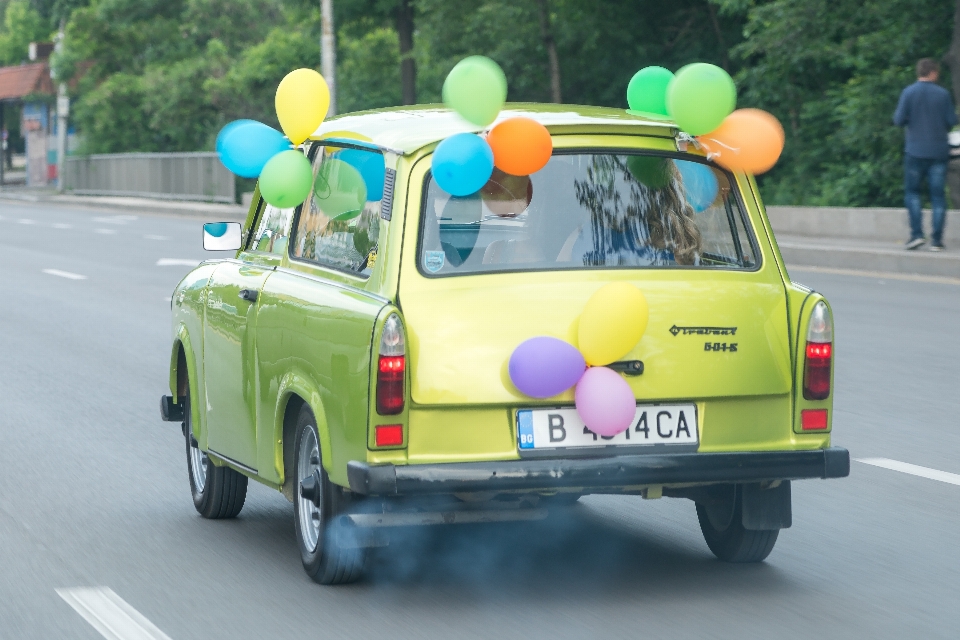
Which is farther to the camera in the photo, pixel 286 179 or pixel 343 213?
pixel 286 179

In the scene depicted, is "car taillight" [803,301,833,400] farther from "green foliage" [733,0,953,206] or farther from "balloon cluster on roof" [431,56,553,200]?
"green foliage" [733,0,953,206]

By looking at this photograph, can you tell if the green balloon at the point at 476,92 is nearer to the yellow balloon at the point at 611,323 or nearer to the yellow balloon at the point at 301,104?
the yellow balloon at the point at 611,323

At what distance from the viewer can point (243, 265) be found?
685 cm

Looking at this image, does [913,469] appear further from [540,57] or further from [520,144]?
[540,57]

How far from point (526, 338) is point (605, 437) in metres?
0.40

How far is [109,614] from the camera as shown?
5.54m

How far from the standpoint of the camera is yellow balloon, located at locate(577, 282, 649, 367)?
211 inches

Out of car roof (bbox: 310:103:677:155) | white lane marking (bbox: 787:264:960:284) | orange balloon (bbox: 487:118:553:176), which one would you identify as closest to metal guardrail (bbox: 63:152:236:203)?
white lane marking (bbox: 787:264:960:284)

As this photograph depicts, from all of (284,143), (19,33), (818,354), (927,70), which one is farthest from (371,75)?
(19,33)

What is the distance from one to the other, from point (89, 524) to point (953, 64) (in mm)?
19701

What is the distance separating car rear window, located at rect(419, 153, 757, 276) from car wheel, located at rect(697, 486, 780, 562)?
90cm

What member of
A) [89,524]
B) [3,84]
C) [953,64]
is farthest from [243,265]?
[3,84]

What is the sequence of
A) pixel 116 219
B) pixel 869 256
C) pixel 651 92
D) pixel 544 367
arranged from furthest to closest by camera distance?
pixel 116 219, pixel 869 256, pixel 651 92, pixel 544 367

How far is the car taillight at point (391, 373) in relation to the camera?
17.3 feet
